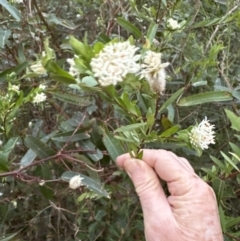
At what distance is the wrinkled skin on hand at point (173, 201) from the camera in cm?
96

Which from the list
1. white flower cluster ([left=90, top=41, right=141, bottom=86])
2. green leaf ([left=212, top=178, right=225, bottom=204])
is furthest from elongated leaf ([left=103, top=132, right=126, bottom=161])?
white flower cluster ([left=90, top=41, right=141, bottom=86])

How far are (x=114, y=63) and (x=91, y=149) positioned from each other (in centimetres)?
49

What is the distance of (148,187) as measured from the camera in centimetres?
97

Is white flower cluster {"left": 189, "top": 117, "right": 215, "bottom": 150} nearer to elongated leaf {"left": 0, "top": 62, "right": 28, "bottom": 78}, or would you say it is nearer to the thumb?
the thumb

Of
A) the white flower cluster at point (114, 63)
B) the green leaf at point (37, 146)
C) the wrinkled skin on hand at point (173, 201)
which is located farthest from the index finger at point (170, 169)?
the white flower cluster at point (114, 63)

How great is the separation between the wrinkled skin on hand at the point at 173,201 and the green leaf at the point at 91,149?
150 millimetres

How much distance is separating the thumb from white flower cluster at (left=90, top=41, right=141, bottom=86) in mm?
315

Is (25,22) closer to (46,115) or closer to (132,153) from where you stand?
(46,115)

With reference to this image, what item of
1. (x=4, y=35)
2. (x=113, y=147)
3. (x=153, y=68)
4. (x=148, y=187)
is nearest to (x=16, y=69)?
(x=4, y=35)

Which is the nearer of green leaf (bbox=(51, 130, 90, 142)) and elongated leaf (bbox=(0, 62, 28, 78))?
green leaf (bbox=(51, 130, 90, 142))

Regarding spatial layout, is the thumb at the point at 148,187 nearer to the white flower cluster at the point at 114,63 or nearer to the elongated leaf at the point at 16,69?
the white flower cluster at the point at 114,63

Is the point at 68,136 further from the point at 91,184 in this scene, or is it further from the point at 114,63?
the point at 114,63

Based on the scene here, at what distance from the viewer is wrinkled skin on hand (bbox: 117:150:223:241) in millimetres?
957

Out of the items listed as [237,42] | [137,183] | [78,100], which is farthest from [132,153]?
[237,42]
